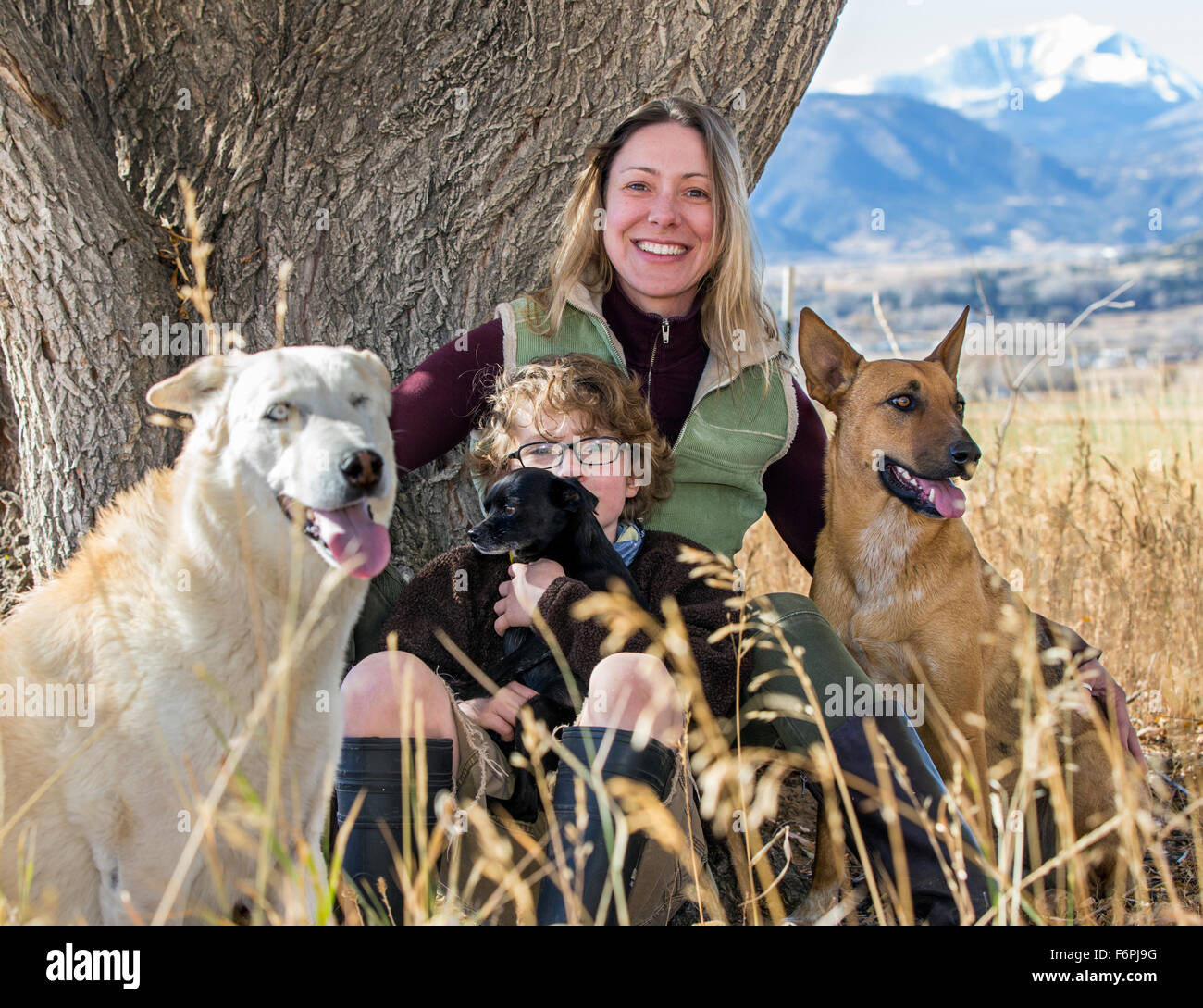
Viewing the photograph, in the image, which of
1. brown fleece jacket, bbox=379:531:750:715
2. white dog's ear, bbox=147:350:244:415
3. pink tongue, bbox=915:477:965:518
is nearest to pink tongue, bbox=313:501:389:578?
white dog's ear, bbox=147:350:244:415

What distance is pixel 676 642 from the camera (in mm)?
1849

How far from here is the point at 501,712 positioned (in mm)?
2939

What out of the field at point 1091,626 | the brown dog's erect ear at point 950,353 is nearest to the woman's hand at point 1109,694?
the field at point 1091,626

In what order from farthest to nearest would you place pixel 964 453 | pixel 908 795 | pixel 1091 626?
pixel 1091 626 < pixel 964 453 < pixel 908 795

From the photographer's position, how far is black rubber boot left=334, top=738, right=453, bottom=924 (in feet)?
8.31

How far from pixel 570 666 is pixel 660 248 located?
1.52 m

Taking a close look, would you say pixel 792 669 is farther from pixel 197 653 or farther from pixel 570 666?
pixel 197 653

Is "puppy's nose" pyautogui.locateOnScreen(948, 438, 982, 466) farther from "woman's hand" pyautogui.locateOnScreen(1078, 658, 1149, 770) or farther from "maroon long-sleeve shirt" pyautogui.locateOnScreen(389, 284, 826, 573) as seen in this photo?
"woman's hand" pyautogui.locateOnScreen(1078, 658, 1149, 770)

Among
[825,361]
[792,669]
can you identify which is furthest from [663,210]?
[792,669]

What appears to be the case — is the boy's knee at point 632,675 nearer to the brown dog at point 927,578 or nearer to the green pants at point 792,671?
the green pants at point 792,671

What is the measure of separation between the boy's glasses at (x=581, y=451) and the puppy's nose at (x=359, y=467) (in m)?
1.07

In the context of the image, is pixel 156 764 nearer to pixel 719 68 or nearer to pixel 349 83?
pixel 349 83
